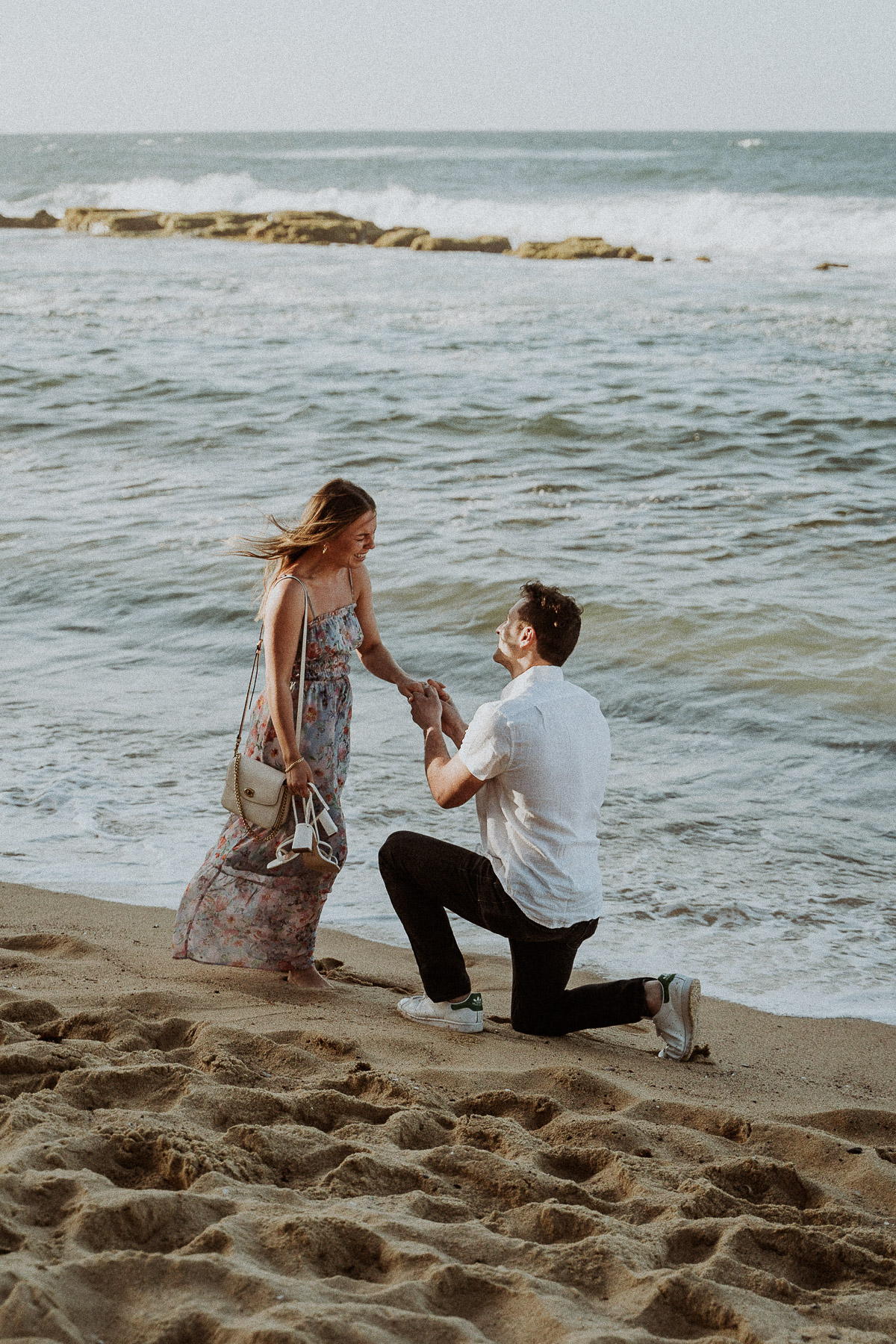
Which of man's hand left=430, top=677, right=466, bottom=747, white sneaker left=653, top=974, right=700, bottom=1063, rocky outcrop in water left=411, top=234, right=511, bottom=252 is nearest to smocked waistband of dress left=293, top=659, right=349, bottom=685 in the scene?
man's hand left=430, top=677, right=466, bottom=747

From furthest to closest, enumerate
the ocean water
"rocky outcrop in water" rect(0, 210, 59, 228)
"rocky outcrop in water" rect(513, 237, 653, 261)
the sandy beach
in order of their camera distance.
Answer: "rocky outcrop in water" rect(0, 210, 59, 228)
"rocky outcrop in water" rect(513, 237, 653, 261)
the ocean water
the sandy beach

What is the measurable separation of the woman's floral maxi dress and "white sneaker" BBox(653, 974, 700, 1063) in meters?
1.06

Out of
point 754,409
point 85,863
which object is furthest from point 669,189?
point 85,863

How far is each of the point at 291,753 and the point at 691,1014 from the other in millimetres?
1386

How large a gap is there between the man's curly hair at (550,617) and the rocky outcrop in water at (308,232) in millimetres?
30522

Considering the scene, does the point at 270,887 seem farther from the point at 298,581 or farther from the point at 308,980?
the point at 298,581

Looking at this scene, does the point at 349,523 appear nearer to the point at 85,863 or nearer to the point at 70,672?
the point at 85,863

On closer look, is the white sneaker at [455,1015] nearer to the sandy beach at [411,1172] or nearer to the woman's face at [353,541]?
the sandy beach at [411,1172]

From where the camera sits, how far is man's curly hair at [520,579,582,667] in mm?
3570

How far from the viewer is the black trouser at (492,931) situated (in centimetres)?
365

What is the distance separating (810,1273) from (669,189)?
2025 inches

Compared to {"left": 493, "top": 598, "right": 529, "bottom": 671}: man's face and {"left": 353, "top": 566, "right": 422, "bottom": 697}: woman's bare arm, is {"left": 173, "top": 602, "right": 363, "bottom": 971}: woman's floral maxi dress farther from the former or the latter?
{"left": 493, "top": 598, "right": 529, "bottom": 671}: man's face

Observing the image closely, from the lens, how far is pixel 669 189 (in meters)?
49.4

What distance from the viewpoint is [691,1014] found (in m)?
3.59
